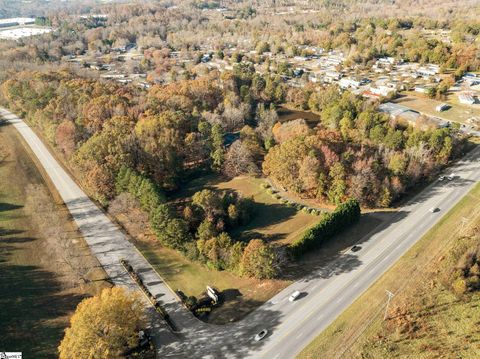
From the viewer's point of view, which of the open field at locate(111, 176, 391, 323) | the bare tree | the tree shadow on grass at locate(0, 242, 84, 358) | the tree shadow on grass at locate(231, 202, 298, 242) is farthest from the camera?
the bare tree

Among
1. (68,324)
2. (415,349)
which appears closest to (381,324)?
(415,349)

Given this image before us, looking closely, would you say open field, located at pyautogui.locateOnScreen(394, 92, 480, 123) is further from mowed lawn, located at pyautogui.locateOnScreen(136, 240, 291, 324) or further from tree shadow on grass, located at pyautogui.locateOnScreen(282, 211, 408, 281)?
mowed lawn, located at pyautogui.locateOnScreen(136, 240, 291, 324)

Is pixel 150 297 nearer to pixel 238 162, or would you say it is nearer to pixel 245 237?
pixel 245 237

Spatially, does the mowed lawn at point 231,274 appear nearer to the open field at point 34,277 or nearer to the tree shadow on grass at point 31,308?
the open field at point 34,277

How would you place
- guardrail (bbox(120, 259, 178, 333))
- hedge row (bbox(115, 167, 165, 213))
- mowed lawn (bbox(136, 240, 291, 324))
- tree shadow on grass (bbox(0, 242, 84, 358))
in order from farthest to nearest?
hedge row (bbox(115, 167, 165, 213)) < mowed lawn (bbox(136, 240, 291, 324)) < guardrail (bbox(120, 259, 178, 333)) < tree shadow on grass (bbox(0, 242, 84, 358))

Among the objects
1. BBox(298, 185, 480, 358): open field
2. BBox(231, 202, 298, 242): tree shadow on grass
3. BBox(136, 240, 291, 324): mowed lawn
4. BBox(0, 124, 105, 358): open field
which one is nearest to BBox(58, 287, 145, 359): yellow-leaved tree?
BBox(0, 124, 105, 358): open field

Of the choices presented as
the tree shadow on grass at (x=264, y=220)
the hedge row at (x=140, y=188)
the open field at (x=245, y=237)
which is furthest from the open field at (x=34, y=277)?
the tree shadow on grass at (x=264, y=220)

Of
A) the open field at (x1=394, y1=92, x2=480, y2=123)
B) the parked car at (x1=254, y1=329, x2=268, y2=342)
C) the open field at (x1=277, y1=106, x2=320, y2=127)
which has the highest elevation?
the open field at (x1=394, y1=92, x2=480, y2=123)

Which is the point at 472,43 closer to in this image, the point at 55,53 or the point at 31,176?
the point at 31,176
